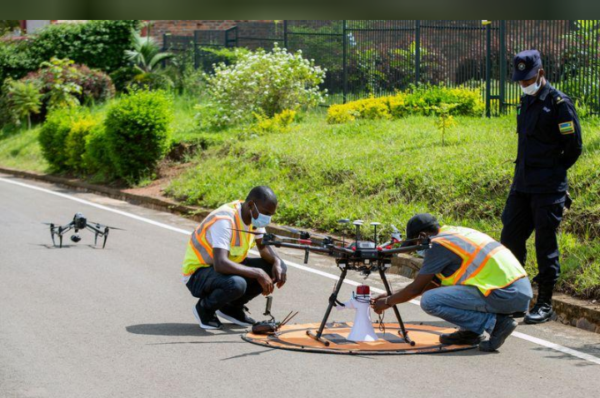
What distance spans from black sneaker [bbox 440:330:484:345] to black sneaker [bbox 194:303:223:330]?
6.46 ft

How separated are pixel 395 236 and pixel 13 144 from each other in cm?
2301

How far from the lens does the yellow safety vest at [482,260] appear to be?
22.6 feet

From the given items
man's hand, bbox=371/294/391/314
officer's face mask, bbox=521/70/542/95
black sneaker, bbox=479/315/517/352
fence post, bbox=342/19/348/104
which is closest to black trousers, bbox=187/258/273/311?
man's hand, bbox=371/294/391/314

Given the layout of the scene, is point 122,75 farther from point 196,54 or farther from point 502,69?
point 502,69

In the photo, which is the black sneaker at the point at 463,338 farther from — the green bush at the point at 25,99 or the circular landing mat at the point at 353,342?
the green bush at the point at 25,99

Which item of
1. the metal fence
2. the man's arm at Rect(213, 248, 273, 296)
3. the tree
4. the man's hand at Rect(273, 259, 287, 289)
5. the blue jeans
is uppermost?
the tree

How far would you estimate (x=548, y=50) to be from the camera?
16.8 metres

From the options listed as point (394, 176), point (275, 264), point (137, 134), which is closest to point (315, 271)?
point (275, 264)

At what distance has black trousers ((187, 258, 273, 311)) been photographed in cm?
739

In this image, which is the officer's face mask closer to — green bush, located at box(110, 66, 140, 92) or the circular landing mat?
the circular landing mat

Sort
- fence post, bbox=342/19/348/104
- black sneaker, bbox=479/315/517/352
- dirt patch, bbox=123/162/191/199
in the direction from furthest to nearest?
1. fence post, bbox=342/19/348/104
2. dirt patch, bbox=123/162/191/199
3. black sneaker, bbox=479/315/517/352

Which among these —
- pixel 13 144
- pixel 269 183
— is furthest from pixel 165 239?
pixel 13 144

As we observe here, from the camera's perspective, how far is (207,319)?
7.68 metres

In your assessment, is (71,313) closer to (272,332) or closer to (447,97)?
(272,332)
